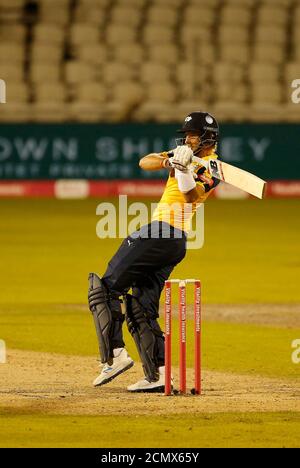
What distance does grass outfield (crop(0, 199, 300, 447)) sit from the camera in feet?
25.9

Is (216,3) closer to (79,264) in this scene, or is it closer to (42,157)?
(42,157)

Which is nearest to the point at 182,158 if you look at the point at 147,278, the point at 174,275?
the point at 147,278

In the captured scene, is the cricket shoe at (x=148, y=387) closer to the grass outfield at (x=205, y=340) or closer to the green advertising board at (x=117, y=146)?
the grass outfield at (x=205, y=340)

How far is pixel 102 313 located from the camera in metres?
9.26

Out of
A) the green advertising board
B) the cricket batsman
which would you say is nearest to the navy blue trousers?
the cricket batsman

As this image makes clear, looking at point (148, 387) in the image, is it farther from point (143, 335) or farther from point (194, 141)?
point (194, 141)

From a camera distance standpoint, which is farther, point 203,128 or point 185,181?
point 203,128

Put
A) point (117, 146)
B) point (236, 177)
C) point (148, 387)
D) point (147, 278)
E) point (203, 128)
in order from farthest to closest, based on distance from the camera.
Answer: point (117, 146)
point (147, 278)
point (148, 387)
point (203, 128)
point (236, 177)

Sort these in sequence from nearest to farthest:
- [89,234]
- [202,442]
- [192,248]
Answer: [202,442] < [192,248] < [89,234]

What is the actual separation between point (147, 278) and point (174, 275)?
24.6 feet

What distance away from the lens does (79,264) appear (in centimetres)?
1819

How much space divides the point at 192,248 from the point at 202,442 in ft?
42.4

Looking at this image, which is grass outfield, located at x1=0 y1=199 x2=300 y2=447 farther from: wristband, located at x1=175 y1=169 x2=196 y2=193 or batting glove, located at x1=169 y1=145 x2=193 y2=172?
batting glove, located at x1=169 y1=145 x2=193 y2=172

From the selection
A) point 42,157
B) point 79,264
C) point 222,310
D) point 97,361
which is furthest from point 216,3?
point 97,361
